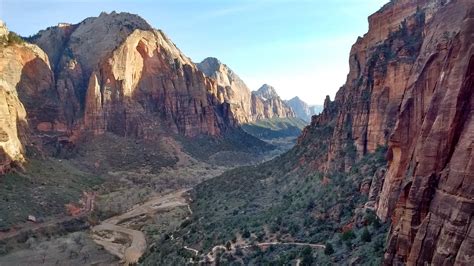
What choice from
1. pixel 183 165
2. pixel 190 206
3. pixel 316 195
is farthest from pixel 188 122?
pixel 316 195

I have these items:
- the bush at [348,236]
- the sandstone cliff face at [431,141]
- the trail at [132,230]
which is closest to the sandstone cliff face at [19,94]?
the trail at [132,230]

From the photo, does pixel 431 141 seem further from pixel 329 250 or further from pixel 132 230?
pixel 132 230

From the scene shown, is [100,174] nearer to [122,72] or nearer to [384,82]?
[122,72]

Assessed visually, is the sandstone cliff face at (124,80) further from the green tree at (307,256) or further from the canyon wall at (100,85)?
the green tree at (307,256)

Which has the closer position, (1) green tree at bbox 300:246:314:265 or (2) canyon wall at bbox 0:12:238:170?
(1) green tree at bbox 300:246:314:265

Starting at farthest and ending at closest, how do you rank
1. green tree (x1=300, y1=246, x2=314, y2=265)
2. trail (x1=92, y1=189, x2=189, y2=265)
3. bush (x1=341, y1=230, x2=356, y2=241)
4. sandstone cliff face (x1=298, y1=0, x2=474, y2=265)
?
trail (x1=92, y1=189, x2=189, y2=265) < bush (x1=341, y1=230, x2=356, y2=241) < green tree (x1=300, y1=246, x2=314, y2=265) < sandstone cliff face (x1=298, y1=0, x2=474, y2=265)

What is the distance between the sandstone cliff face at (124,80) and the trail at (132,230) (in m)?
31.3

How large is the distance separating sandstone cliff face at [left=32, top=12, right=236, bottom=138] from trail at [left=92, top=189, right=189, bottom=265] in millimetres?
31277

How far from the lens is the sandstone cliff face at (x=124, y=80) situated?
105 metres

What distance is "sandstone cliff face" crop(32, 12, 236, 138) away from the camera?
343 feet

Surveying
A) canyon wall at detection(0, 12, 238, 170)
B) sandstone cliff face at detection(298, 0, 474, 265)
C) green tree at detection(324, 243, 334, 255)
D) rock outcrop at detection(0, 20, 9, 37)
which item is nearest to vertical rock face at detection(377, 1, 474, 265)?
sandstone cliff face at detection(298, 0, 474, 265)

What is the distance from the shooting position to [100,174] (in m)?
88.0

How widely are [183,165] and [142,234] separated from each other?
4449 centimetres

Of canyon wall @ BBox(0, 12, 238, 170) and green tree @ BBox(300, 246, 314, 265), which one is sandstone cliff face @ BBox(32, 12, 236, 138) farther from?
green tree @ BBox(300, 246, 314, 265)
